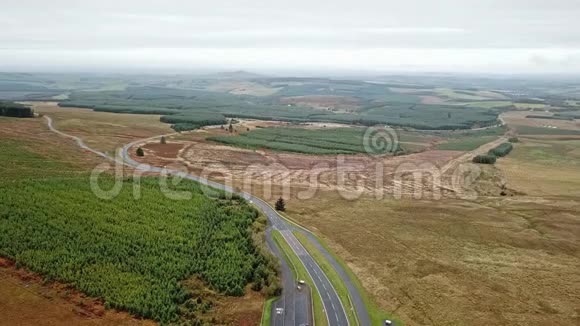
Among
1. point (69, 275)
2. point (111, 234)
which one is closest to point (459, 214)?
point (111, 234)

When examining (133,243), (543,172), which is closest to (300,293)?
(133,243)

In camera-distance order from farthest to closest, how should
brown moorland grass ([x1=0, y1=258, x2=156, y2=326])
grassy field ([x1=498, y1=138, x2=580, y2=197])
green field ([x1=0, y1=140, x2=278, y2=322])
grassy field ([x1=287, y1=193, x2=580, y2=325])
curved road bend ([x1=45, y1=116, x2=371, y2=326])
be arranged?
grassy field ([x1=498, y1=138, x2=580, y2=197]), grassy field ([x1=287, y1=193, x2=580, y2=325]), green field ([x1=0, y1=140, x2=278, y2=322]), curved road bend ([x1=45, y1=116, x2=371, y2=326]), brown moorland grass ([x1=0, y1=258, x2=156, y2=326])

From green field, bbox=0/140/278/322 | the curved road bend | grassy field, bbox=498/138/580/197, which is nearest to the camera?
the curved road bend

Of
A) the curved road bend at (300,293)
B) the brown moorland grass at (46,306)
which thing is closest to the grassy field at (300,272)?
the curved road bend at (300,293)

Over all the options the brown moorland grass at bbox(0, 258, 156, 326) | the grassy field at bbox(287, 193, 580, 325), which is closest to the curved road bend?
the grassy field at bbox(287, 193, 580, 325)

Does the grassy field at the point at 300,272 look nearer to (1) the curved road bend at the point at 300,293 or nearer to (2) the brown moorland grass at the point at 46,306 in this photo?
(1) the curved road bend at the point at 300,293

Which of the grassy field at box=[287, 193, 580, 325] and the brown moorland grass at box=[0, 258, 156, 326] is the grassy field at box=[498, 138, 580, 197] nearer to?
the grassy field at box=[287, 193, 580, 325]

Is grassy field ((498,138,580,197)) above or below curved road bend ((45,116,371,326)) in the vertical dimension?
above

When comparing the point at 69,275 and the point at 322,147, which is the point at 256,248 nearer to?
the point at 69,275
